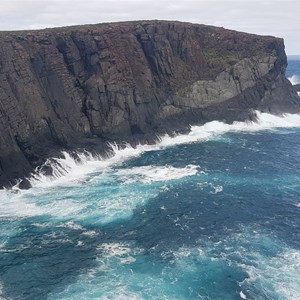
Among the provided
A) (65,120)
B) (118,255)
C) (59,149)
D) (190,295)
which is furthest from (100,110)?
(190,295)

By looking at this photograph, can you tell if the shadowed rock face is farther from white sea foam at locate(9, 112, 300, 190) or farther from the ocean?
the ocean

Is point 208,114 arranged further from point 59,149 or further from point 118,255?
point 118,255

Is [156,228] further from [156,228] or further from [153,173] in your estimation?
[153,173]

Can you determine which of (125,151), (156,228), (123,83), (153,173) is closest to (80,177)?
(153,173)

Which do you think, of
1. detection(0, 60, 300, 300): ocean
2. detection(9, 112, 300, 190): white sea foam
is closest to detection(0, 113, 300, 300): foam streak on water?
detection(0, 60, 300, 300): ocean

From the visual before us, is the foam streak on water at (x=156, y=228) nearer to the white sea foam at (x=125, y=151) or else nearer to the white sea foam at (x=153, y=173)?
the white sea foam at (x=153, y=173)
